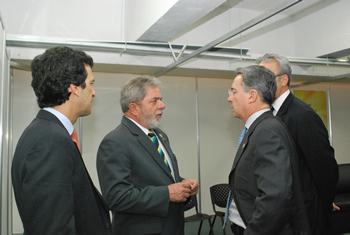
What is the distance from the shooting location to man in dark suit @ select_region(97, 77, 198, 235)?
1.91 meters

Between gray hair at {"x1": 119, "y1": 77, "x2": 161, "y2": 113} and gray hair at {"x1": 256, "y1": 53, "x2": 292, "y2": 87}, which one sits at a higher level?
gray hair at {"x1": 256, "y1": 53, "x2": 292, "y2": 87}

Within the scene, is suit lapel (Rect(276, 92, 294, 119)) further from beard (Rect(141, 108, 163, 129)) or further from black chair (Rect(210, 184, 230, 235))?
black chair (Rect(210, 184, 230, 235))

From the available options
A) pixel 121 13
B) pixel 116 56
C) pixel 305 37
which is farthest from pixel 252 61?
pixel 121 13

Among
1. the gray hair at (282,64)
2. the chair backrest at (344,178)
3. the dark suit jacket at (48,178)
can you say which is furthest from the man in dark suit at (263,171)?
the chair backrest at (344,178)

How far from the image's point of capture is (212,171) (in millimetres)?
5918

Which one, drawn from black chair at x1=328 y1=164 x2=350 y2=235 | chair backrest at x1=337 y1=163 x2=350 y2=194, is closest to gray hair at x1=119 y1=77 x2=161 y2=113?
chair backrest at x1=337 y1=163 x2=350 y2=194

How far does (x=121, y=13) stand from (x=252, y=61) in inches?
93.2

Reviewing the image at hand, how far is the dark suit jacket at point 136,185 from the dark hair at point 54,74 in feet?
2.36

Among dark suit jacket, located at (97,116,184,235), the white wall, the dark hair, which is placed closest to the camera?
the dark hair

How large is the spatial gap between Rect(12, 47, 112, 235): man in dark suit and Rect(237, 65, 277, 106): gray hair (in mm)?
981

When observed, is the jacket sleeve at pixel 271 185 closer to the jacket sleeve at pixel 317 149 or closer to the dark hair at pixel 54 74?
the jacket sleeve at pixel 317 149

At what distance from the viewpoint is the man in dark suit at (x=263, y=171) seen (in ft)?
4.72

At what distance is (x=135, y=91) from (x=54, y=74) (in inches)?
41.2

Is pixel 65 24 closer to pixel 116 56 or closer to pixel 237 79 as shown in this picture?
pixel 116 56
